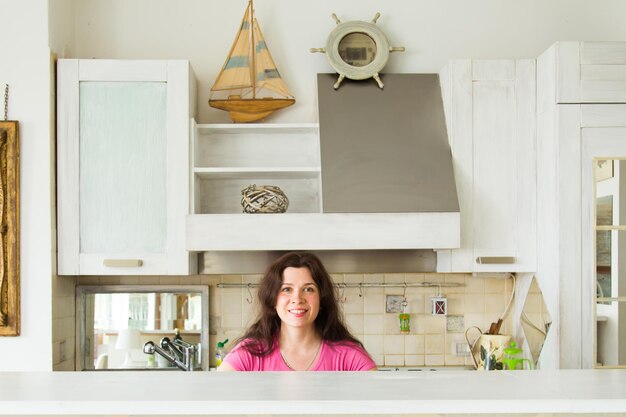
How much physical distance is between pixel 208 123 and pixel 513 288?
166 centimetres

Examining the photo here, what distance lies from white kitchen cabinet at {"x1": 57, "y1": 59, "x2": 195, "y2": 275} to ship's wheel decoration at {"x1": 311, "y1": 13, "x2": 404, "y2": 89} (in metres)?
0.69

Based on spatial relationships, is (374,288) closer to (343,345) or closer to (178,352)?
(178,352)

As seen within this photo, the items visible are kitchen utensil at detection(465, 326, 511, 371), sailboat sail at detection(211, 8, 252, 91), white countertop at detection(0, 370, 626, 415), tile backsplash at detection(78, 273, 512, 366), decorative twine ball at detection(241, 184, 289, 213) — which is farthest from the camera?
tile backsplash at detection(78, 273, 512, 366)

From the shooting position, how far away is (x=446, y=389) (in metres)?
1.02

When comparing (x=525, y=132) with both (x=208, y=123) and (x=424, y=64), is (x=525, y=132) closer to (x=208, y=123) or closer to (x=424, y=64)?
(x=424, y=64)

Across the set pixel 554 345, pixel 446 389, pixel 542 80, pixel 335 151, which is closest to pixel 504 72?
pixel 542 80

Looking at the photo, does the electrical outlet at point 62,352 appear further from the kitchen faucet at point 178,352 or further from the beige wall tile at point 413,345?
the beige wall tile at point 413,345

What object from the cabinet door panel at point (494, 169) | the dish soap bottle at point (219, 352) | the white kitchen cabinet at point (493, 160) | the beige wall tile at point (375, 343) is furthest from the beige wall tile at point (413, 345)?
the dish soap bottle at point (219, 352)

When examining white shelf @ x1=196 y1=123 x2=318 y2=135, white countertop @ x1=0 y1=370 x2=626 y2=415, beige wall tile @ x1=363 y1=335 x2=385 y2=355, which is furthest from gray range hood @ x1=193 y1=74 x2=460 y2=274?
white countertop @ x1=0 y1=370 x2=626 y2=415

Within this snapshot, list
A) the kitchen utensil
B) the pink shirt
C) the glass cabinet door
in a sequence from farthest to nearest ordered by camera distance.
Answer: the kitchen utensil
the glass cabinet door
the pink shirt

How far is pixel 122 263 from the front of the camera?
3135mm

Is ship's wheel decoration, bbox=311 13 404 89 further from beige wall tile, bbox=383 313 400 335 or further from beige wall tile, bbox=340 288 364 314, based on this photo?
beige wall tile, bbox=383 313 400 335

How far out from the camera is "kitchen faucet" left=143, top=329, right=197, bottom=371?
3420mm

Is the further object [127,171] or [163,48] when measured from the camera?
[163,48]
